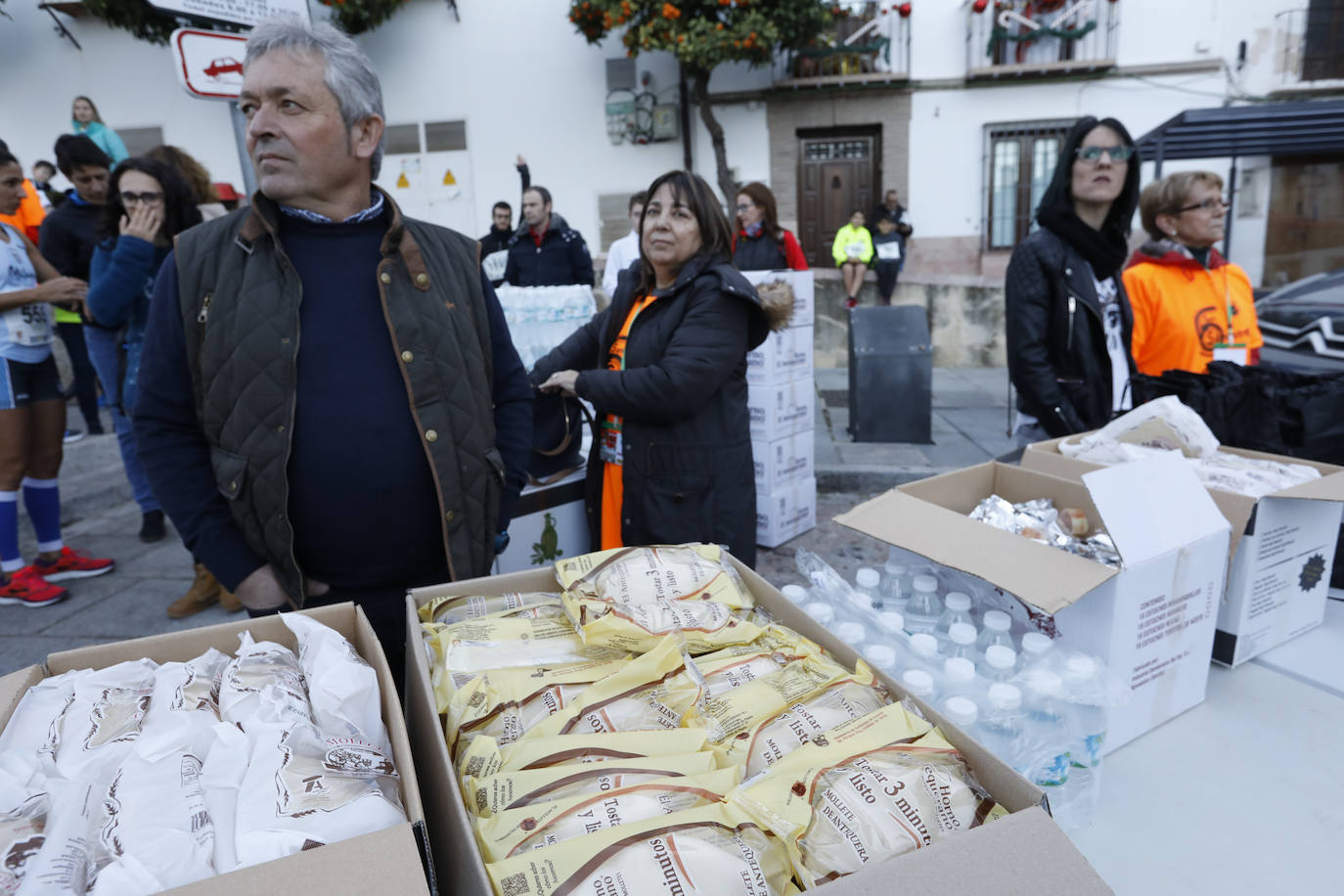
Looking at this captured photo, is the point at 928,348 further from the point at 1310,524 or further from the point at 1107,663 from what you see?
the point at 1107,663

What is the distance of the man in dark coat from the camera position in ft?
20.5

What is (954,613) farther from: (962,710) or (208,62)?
(208,62)

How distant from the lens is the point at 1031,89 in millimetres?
11680

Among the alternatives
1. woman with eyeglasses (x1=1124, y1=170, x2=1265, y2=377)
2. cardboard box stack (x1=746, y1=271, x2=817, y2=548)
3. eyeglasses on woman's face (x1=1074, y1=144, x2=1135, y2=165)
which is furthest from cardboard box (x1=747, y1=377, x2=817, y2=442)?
eyeglasses on woman's face (x1=1074, y1=144, x2=1135, y2=165)

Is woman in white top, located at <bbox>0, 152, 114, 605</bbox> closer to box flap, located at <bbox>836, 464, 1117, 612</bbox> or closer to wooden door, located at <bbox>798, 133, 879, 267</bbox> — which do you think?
box flap, located at <bbox>836, 464, 1117, 612</bbox>

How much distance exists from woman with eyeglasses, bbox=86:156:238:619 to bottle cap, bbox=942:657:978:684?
312 centimetres

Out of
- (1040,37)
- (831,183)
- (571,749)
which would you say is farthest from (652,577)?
(1040,37)

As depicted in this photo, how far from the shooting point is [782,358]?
411cm

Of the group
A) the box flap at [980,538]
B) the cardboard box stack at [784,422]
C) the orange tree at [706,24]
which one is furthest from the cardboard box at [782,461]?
the orange tree at [706,24]

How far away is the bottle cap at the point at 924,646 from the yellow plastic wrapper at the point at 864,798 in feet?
1.27

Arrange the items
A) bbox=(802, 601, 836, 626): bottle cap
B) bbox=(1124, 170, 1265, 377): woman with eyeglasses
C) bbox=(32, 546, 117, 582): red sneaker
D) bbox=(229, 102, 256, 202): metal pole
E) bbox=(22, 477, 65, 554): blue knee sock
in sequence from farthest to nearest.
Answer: bbox=(32, 546, 117, 582): red sneaker, bbox=(22, 477, 65, 554): blue knee sock, bbox=(1124, 170, 1265, 377): woman with eyeglasses, bbox=(229, 102, 256, 202): metal pole, bbox=(802, 601, 836, 626): bottle cap

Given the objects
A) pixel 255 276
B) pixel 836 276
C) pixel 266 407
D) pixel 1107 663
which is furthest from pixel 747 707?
pixel 836 276

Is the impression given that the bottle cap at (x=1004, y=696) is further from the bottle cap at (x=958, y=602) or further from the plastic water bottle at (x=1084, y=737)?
the bottle cap at (x=958, y=602)

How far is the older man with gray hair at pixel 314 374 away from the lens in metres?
1.48
